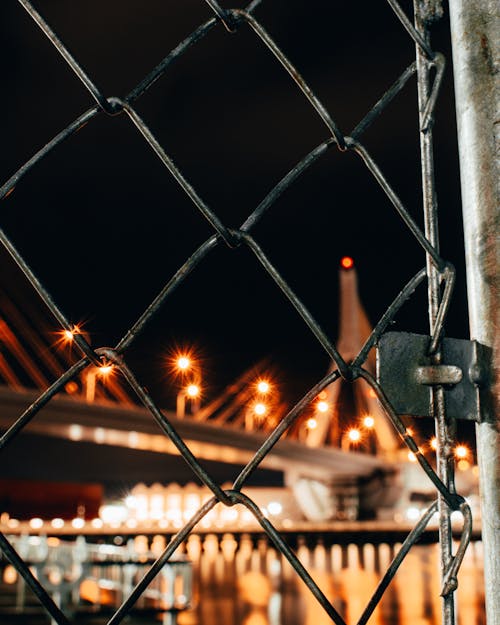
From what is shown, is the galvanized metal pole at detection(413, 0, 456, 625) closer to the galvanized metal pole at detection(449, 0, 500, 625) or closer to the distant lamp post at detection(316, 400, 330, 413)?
the galvanized metal pole at detection(449, 0, 500, 625)

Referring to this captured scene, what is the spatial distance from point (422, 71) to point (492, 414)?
20.4 inches

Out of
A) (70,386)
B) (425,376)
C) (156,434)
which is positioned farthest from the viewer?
(156,434)

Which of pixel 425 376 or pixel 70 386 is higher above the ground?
pixel 70 386

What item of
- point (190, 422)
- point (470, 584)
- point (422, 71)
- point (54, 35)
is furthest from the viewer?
point (190, 422)

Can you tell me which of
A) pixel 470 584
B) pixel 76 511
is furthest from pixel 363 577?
pixel 76 511

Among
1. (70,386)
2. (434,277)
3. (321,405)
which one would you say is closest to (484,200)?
(434,277)

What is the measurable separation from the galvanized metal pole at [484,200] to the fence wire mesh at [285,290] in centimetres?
4

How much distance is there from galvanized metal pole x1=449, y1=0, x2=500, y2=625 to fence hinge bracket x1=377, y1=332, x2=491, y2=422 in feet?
0.06

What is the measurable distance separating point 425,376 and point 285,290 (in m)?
0.22

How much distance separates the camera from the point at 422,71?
1123 mm

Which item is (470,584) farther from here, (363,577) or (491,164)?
(491,164)

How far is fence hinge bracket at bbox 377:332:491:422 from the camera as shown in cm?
100

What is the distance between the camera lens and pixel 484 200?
3.43 ft

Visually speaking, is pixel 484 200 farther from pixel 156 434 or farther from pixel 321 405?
pixel 156 434
